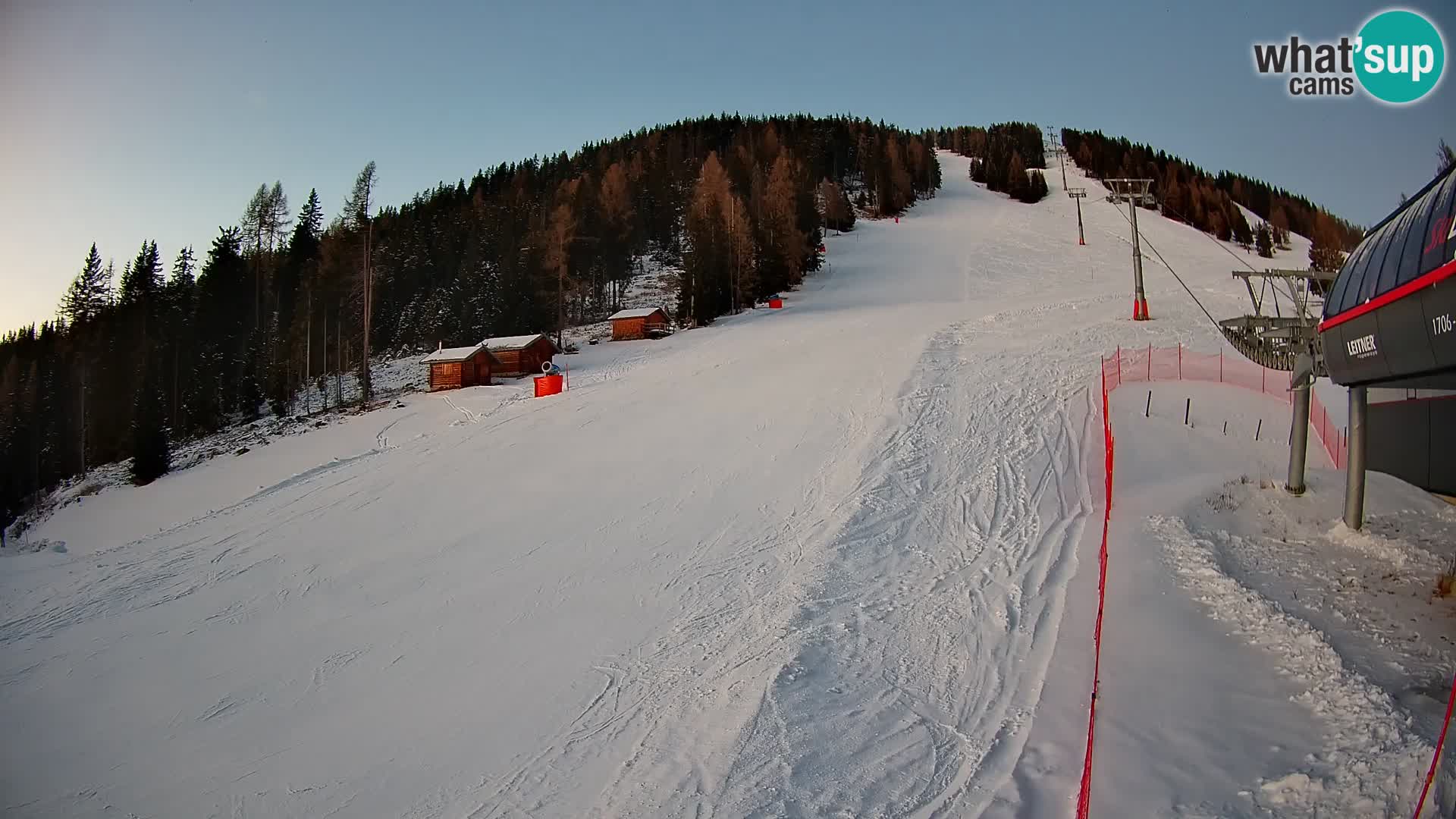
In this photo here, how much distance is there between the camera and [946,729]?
6.73m

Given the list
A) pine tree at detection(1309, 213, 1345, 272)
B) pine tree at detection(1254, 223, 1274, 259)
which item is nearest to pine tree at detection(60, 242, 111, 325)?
pine tree at detection(1309, 213, 1345, 272)

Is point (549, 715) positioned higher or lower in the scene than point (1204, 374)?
lower

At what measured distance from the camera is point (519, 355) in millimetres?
38406

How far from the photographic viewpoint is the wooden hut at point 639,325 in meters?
45.0

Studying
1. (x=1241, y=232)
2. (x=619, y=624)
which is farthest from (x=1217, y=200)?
(x=619, y=624)

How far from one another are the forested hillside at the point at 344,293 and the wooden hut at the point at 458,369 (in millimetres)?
4048

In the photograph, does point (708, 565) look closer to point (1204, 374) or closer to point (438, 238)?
point (1204, 374)

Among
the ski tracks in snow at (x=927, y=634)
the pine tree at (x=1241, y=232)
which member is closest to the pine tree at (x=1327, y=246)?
the ski tracks in snow at (x=927, y=634)

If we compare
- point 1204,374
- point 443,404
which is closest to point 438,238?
point 443,404

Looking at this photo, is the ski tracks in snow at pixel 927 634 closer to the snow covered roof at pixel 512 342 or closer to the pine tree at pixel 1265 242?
the snow covered roof at pixel 512 342

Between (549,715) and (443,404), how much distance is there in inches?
1069

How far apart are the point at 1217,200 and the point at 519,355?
70067mm

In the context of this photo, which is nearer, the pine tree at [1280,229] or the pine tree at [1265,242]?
the pine tree at [1265,242]

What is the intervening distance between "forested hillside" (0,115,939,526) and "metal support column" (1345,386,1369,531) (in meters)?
34.7
